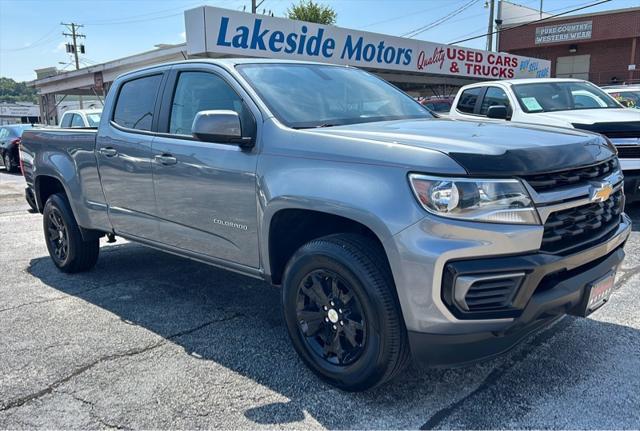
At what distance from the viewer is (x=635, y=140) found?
6.60 meters

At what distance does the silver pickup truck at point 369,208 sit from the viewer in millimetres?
2525

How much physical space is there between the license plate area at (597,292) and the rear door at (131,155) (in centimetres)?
295

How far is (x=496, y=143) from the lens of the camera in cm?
271

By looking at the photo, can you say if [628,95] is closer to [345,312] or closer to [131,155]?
[131,155]

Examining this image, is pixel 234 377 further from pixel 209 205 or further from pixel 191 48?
pixel 191 48

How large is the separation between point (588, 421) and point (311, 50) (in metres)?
14.5

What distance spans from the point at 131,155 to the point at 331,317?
2203mm

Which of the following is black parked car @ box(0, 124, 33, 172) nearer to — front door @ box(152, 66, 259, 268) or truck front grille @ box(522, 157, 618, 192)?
front door @ box(152, 66, 259, 268)

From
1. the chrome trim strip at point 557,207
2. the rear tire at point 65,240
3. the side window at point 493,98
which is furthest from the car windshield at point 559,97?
the rear tire at point 65,240

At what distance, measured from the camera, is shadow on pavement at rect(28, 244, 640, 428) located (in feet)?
9.46

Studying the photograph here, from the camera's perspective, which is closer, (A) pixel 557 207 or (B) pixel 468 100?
(A) pixel 557 207

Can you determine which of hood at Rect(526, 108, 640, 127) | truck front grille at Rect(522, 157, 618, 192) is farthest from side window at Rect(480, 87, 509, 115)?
truck front grille at Rect(522, 157, 618, 192)

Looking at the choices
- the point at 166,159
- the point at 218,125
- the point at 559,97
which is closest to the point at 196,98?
the point at 166,159

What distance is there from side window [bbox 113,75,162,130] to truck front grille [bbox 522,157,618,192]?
2.91 m
